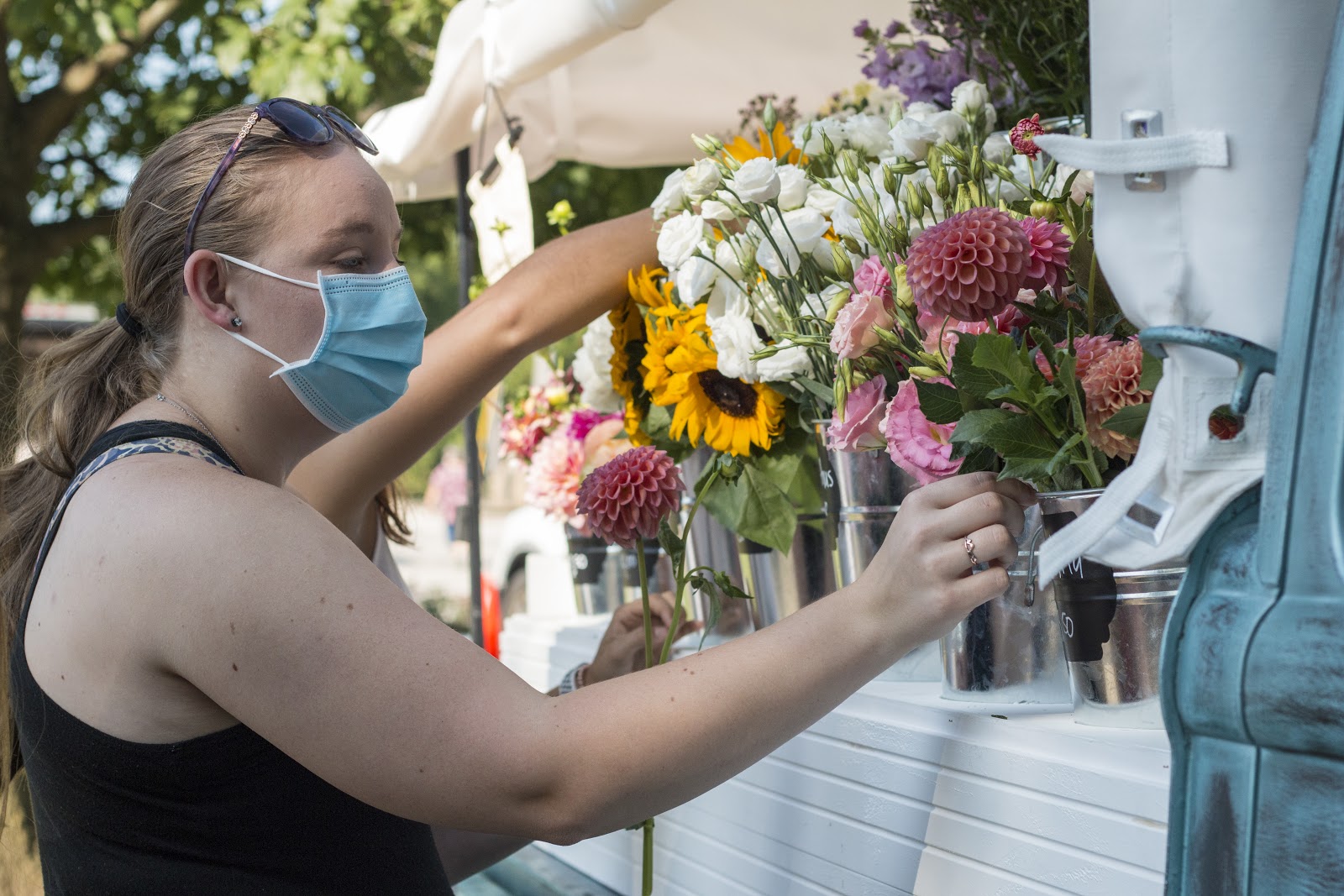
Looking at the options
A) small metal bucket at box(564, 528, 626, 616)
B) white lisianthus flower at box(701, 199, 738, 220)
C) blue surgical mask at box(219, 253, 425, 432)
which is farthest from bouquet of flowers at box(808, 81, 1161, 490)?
small metal bucket at box(564, 528, 626, 616)

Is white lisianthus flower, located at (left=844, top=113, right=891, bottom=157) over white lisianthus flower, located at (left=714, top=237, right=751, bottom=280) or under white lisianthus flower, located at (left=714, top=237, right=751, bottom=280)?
over

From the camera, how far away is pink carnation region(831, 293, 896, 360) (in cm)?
131

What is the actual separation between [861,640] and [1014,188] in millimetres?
634

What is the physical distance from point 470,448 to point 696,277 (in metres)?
2.48

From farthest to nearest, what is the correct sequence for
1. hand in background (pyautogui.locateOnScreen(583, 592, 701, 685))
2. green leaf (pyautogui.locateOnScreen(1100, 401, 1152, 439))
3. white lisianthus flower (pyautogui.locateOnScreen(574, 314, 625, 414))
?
1. white lisianthus flower (pyautogui.locateOnScreen(574, 314, 625, 414))
2. hand in background (pyautogui.locateOnScreen(583, 592, 701, 685))
3. green leaf (pyautogui.locateOnScreen(1100, 401, 1152, 439))

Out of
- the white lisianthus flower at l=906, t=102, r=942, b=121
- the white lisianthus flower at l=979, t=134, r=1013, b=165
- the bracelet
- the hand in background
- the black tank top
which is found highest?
the white lisianthus flower at l=906, t=102, r=942, b=121

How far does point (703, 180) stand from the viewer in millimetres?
1581

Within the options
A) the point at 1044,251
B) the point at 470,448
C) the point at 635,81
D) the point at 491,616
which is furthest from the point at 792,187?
the point at 491,616

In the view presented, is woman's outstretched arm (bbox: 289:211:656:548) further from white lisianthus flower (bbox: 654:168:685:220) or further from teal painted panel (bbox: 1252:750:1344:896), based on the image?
teal painted panel (bbox: 1252:750:1344:896)

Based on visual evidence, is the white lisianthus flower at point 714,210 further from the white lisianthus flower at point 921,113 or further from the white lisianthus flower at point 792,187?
the white lisianthus flower at point 921,113

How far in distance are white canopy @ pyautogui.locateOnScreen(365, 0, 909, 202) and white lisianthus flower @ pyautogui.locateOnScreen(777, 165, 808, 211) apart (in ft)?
4.34

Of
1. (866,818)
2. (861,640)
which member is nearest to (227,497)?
(861,640)

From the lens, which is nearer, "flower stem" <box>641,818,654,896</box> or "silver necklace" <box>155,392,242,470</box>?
"silver necklace" <box>155,392,242,470</box>

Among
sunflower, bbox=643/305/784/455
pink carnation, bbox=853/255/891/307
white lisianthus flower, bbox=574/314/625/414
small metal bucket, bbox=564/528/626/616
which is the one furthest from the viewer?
small metal bucket, bbox=564/528/626/616
